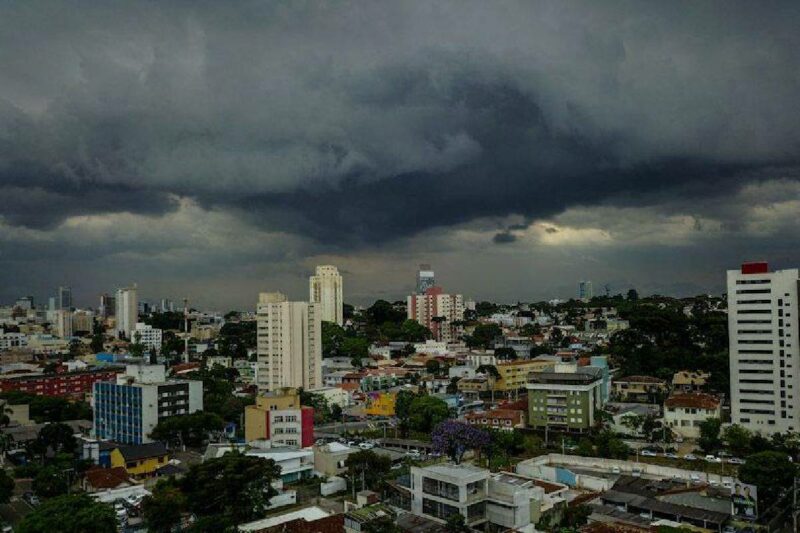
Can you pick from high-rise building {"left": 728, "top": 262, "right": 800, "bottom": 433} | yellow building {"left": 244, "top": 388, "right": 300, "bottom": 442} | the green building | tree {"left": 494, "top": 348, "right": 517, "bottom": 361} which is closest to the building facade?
yellow building {"left": 244, "top": 388, "right": 300, "bottom": 442}

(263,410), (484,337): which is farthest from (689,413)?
(484,337)

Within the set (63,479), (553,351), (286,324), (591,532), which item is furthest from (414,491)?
(553,351)

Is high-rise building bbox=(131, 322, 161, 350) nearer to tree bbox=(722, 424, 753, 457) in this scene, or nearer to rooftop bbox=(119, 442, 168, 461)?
rooftop bbox=(119, 442, 168, 461)

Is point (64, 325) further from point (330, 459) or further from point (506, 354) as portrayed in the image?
point (330, 459)

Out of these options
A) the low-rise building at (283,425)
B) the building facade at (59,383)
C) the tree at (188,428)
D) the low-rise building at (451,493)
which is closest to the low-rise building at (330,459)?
the low-rise building at (283,425)

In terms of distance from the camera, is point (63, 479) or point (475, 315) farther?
point (475, 315)

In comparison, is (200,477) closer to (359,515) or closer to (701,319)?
(359,515)

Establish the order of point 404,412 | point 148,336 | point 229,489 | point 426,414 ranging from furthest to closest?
point 148,336, point 404,412, point 426,414, point 229,489
